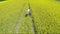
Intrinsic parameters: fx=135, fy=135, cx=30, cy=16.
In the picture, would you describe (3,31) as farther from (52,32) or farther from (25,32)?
(52,32)

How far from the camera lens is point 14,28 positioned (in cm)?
85

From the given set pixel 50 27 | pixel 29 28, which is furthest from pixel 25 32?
pixel 50 27

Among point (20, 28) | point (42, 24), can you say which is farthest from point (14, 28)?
point (42, 24)

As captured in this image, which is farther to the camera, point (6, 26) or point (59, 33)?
point (6, 26)

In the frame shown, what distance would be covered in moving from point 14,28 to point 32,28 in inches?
4.5

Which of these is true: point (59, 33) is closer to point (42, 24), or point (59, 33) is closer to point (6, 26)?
point (42, 24)

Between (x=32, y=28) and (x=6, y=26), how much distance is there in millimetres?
172

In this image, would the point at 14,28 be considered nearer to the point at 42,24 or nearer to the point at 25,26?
the point at 25,26

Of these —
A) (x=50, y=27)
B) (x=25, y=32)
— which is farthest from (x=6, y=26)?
(x=50, y=27)

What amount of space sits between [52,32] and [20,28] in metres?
0.20

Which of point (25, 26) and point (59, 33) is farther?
point (25, 26)

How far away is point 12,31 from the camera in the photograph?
798 millimetres

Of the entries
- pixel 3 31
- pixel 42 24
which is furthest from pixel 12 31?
pixel 42 24

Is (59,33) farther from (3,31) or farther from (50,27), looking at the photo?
(3,31)
